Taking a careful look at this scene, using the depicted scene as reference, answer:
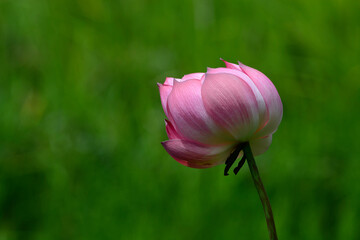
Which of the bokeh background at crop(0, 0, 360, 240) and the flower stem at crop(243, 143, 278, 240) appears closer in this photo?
the flower stem at crop(243, 143, 278, 240)

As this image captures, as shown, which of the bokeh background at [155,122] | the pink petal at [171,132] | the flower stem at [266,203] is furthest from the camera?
the bokeh background at [155,122]

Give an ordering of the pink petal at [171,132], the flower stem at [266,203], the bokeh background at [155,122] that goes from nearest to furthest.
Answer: the flower stem at [266,203], the pink petal at [171,132], the bokeh background at [155,122]

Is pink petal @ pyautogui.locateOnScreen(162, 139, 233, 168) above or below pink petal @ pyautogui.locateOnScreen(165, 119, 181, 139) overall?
below

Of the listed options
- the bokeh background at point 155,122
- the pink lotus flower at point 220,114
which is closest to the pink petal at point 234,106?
the pink lotus flower at point 220,114

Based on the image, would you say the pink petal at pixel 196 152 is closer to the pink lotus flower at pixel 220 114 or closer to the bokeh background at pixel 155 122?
the pink lotus flower at pixel 220 114

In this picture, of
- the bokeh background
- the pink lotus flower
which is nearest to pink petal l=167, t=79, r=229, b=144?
the pink lotus flower

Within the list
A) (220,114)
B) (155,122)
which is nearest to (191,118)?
(220,114)

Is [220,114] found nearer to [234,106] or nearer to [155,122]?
[234,106]

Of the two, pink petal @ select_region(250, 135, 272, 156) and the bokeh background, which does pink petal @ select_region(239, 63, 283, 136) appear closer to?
pink petal @ select_region(250, 135, 272, 156)

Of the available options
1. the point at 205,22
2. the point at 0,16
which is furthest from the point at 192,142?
the point at 0,16
